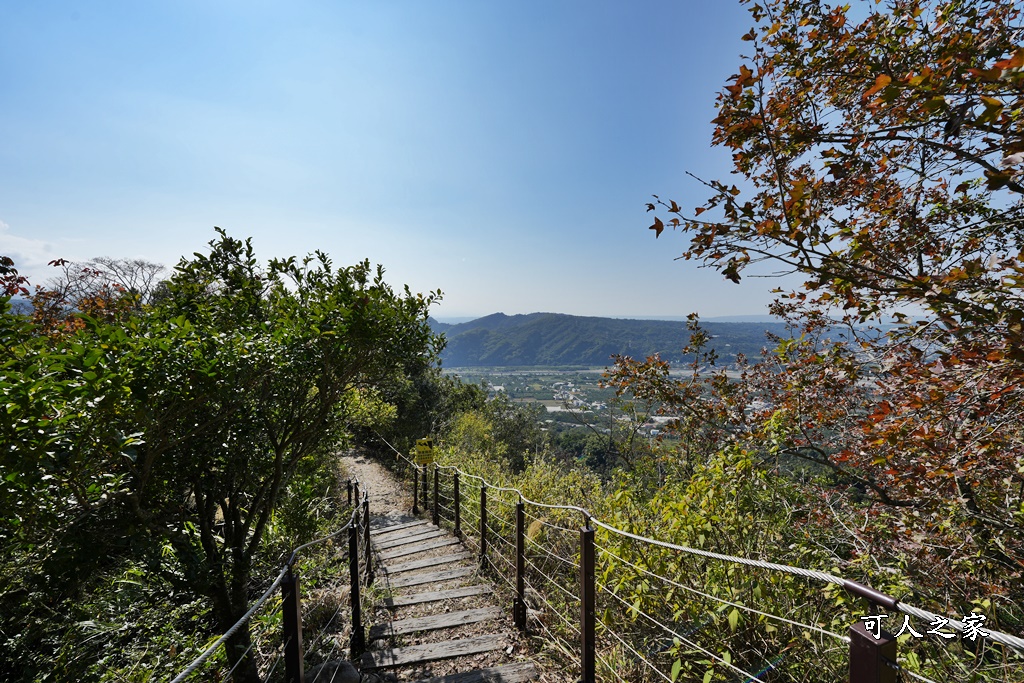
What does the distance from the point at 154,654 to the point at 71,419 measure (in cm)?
224

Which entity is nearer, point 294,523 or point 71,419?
point 71,419

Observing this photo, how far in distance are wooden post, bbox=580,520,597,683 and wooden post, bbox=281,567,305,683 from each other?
1.41 m

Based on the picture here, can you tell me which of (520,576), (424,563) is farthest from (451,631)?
(424,563)

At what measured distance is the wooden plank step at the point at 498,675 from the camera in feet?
9.17

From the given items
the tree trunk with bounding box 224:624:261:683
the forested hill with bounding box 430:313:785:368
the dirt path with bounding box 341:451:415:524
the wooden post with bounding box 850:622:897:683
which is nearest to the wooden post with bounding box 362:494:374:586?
the tree trunk with bounding box 224:624:261:683

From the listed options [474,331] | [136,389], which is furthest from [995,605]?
[474,331]

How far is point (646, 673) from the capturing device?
248 cm

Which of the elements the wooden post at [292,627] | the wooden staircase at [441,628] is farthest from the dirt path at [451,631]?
the wooden post at [292,627]

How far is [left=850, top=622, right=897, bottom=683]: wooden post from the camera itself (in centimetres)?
99

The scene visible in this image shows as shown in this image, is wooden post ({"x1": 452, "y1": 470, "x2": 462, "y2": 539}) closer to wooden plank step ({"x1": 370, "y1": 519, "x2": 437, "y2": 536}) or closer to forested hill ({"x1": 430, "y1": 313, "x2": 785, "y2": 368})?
wooden plank step ({"x1": 370, "y1": 519, "x2": 437, "y2": 536})

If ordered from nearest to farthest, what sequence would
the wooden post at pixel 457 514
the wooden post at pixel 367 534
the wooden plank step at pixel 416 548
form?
the wooden post at pixel 367 534 → the wooden plank step at pixel 416 548 → the wooden post at pixel 457 514

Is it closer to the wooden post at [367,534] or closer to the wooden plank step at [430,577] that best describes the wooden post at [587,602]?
the wooden post at [367,534]

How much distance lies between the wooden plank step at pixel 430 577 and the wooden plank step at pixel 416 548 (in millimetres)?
732

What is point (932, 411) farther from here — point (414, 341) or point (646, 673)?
point (414, 341)
